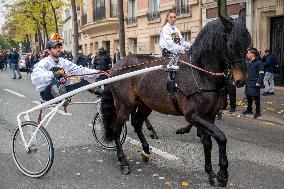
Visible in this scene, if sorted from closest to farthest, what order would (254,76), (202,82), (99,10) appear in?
(202,82) < (254,76) < (99,10)

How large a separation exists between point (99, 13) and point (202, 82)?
34490mm

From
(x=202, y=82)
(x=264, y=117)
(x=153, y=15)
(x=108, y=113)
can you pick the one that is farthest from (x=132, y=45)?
(x=202, y=82)

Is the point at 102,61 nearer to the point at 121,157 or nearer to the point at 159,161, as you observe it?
the point at 159,161

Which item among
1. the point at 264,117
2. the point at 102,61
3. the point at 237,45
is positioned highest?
the point at 237,45

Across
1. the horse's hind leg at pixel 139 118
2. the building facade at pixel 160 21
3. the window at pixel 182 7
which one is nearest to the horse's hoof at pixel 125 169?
the horse's hind leg at pixel 139 118

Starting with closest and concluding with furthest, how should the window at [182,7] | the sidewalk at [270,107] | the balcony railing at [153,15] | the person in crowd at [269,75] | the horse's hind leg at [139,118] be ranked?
the horse's hind leg at [139,118], the sidewalk at [270,107], the person in crowd at [269,75], the window at [182,7], the balcony railing at [153,15]

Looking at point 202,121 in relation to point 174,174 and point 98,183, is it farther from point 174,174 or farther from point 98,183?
point 98,183

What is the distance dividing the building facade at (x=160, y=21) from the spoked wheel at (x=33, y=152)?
7044mm

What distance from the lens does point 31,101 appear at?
14.4m

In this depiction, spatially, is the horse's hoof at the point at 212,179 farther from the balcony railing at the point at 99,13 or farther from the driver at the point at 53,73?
the balcony railing at the point at 99,13

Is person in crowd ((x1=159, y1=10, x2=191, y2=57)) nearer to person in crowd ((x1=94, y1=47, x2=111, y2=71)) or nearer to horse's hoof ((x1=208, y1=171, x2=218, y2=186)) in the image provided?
horse's hoof ((x1=208, y1=171, x2=218, y2=186))

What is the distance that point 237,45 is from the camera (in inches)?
185

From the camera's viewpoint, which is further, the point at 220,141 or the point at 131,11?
the point at 131,11

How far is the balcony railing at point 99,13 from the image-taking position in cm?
3728
